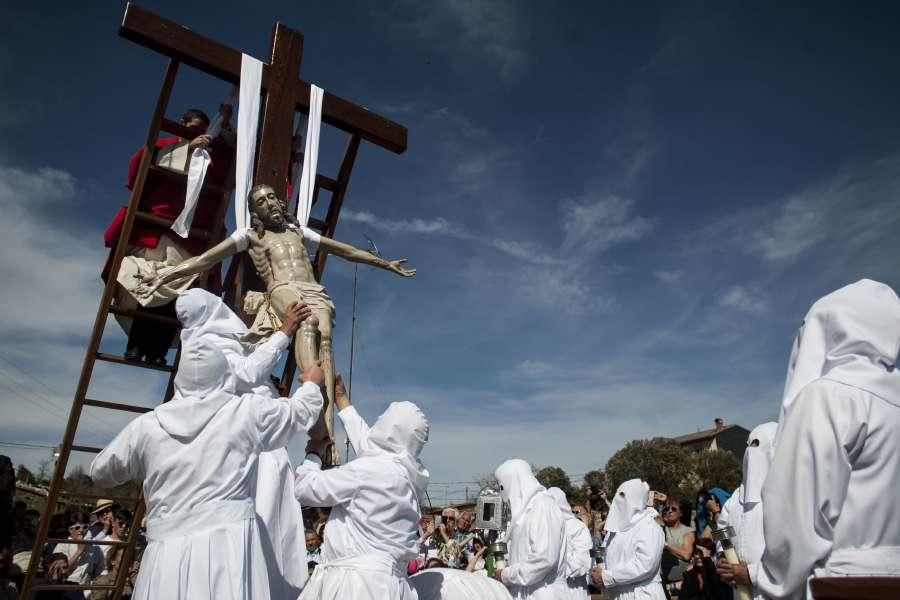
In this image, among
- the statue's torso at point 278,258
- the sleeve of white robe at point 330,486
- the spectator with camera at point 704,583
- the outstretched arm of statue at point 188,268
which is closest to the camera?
the sleeve of white robe at point 330,486

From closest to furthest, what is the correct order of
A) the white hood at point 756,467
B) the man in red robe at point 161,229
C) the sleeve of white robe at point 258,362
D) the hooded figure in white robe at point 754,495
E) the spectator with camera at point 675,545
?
the sleeve of white robe at point 258,362 → the hooded figure in white robe at point 754,495 → the white hood at point 756,467 → the man in red robe at point 161,229 → the spectator with camera at point 675,545

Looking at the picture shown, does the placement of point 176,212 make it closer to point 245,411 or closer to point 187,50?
point 187,50

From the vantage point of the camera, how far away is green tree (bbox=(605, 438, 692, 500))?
123ft

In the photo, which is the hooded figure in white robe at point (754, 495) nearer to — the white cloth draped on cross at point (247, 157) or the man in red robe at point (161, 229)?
the white cloth draped on cross at point (247, 157)

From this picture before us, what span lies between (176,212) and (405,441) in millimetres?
3692

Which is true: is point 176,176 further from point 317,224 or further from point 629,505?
point 629,505

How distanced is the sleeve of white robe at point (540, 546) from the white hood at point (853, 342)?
9.24ft

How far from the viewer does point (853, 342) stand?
202 cm

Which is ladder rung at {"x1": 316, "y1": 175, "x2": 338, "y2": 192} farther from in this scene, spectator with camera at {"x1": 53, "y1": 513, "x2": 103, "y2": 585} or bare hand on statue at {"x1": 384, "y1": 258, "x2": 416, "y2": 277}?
spectator with camera at {"x1": 53, "y1": 513, "x2": 103, "y2": 585}

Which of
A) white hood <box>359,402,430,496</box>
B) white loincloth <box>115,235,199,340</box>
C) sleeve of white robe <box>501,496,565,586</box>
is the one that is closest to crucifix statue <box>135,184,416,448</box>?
white loincloth <box>115,235,199,340</box>

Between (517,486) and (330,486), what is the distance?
2.07 m

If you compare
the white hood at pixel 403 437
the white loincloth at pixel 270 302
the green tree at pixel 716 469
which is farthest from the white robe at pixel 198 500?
the green tree at pixel 716 469

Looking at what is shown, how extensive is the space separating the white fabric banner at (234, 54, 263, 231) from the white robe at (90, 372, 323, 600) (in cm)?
278

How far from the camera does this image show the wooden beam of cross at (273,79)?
219 inches
